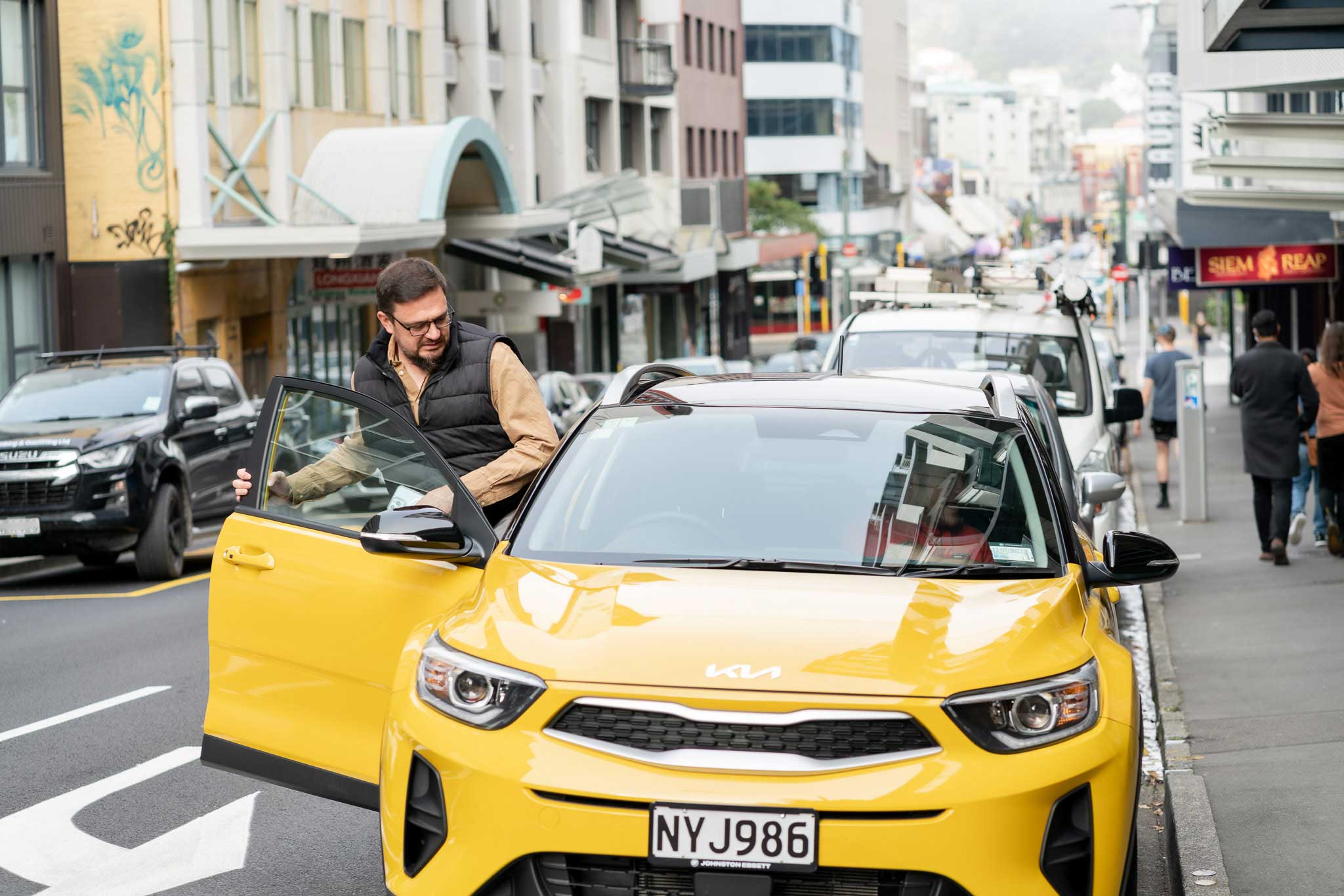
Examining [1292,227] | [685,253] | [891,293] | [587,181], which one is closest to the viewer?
[891,293]

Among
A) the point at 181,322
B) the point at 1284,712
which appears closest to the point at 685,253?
the point at 181,322

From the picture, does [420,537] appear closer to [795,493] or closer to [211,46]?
[795,493]

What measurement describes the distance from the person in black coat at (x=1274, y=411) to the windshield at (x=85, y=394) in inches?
363

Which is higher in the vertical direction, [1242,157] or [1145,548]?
[1242,157]

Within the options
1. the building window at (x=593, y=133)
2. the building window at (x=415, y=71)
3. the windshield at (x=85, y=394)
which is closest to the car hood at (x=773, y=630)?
the windshield at (x=85, y=394)

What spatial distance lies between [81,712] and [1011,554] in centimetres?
590

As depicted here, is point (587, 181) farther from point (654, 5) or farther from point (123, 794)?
point (123, 794)

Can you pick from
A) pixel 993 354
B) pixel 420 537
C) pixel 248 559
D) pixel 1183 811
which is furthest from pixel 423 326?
pixel 993 354

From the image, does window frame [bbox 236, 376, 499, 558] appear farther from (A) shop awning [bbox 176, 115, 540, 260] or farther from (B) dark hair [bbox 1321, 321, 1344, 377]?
(A) shop awning [bbox 176, 115, 540, 260]

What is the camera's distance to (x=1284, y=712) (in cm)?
877

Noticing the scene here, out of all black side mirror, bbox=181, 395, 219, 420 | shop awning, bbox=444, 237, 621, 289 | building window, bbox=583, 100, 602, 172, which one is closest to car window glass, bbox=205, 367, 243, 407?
black side mirror, bbox=181, 395, 219, 420

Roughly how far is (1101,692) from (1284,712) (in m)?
4.58

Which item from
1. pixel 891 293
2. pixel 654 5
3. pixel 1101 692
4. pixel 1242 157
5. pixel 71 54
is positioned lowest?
pixel 1101 692

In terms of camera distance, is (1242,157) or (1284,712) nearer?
(1284,712)
